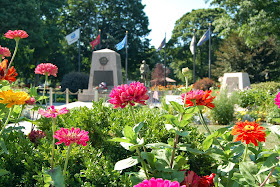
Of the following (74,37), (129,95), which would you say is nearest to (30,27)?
(74,37)

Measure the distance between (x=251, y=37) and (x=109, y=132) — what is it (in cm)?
1619

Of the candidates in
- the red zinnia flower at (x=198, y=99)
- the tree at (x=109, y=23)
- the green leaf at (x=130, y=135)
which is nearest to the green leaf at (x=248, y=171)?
the red zinnia flower at (x=198, y=99)

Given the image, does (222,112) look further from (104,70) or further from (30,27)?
(30,27)

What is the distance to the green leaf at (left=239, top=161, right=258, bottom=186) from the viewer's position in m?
1.28

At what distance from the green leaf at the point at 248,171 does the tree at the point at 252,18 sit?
1565cm

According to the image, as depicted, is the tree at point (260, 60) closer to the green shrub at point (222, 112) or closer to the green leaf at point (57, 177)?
the green shrub at point (222, 112)

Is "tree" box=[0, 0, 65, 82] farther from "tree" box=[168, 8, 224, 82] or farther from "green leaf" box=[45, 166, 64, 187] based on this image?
"green leaf" box=[45, 166, 64, 187]

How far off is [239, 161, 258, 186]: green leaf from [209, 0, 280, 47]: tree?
51.3 feet

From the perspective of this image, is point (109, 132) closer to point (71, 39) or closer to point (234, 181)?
point (234, 181)

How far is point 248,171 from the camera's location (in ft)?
4.34

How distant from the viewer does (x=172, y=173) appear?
56.1 inches

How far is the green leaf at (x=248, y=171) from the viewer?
1.28 metres

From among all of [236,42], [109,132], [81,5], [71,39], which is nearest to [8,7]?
[71,39]

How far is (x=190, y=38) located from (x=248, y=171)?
122 feet
